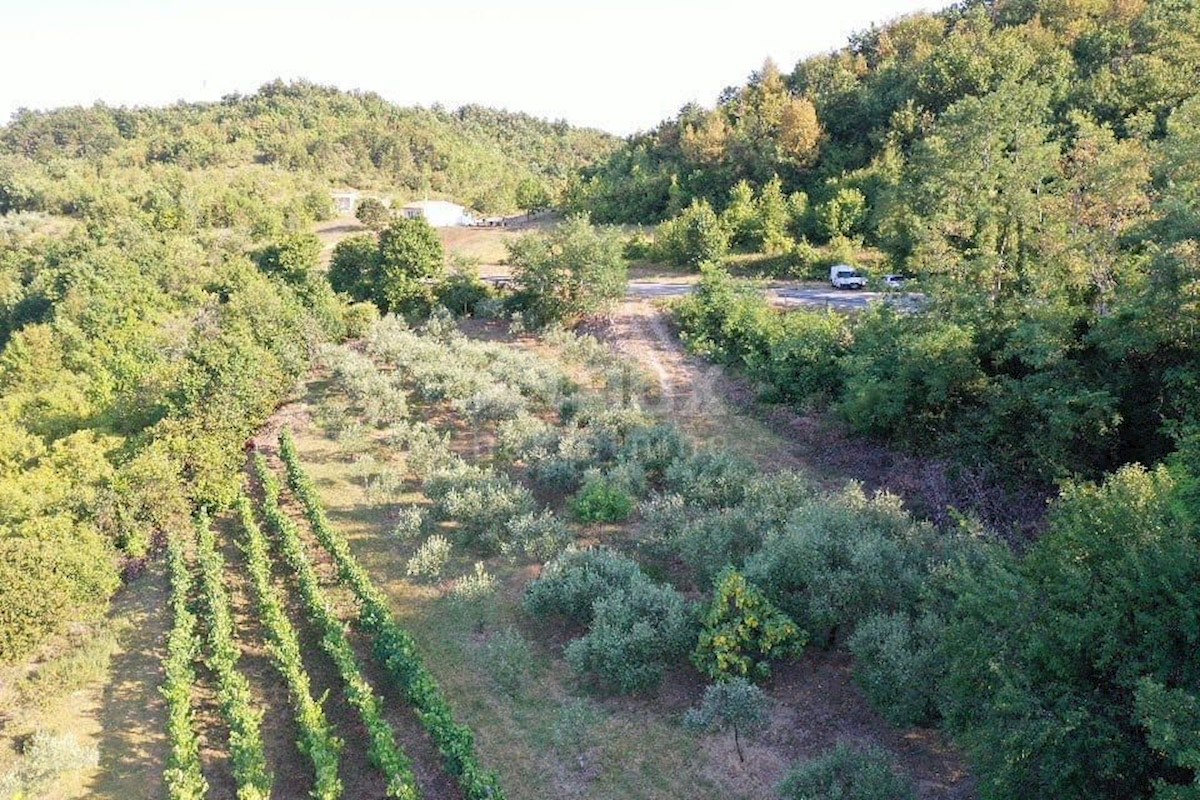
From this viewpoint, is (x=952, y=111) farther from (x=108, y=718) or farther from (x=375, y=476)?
(x=108, y=718)

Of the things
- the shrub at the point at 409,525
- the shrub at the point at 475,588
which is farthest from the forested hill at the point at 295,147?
the shrub at the point at 475,588

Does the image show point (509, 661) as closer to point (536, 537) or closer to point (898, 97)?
point (536, 537)

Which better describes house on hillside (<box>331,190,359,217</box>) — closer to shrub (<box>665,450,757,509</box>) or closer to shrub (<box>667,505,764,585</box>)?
shrub (<box>665,450,757,509</box>)

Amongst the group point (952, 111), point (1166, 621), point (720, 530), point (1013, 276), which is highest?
point (952, 111)

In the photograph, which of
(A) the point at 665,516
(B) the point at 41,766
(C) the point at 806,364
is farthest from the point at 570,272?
(B) the point at 41,766

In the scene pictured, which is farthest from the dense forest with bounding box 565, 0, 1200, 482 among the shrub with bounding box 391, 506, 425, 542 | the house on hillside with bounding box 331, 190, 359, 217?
the house on hillside with bounding box 331, 190, 359, 217

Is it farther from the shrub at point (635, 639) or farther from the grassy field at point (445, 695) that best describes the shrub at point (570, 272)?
the shrub at point (635, 639)

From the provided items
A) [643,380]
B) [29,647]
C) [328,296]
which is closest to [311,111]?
[328,296]
